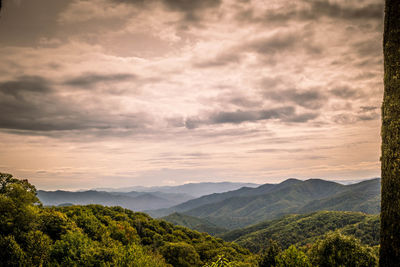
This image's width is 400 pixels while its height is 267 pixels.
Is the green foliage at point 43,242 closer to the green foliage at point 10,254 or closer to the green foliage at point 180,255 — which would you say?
the green foliage at point 10,254

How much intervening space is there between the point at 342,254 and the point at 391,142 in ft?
105

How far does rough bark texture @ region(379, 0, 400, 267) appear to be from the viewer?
869 cm

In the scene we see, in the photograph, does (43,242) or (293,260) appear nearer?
(293,260)

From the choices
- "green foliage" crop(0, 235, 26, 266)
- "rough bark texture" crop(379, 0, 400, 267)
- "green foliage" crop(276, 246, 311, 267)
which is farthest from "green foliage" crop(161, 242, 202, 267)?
"rough bark texture" crop(379, 0, 400, 267)

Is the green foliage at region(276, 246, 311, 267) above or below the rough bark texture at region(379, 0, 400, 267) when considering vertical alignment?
below

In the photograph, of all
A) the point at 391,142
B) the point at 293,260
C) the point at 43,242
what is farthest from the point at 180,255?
the point at 391,142

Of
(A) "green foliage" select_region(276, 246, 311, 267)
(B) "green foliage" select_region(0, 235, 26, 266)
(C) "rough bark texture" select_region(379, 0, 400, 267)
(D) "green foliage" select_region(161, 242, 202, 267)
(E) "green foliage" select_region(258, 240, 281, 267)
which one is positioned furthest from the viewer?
(D) "green foliage" select_region(161, 242, 202, 267)

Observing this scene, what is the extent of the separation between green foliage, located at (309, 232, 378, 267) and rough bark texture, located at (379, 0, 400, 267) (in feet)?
96.7

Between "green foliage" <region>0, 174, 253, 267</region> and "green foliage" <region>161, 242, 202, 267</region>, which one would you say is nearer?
"green foliage" <region>0, 174, 253, 267</region>

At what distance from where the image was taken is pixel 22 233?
34156 millimetres

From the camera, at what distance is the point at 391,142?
9.14 m

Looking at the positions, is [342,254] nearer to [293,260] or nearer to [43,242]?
[293,260]

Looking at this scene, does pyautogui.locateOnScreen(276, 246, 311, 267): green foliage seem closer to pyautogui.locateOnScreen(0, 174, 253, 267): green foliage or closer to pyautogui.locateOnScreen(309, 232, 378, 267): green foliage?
pyautogui.locateOnScreen(309, 232, 378, 267): green foliage

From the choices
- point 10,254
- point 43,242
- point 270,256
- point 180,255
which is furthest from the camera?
point 180,255
